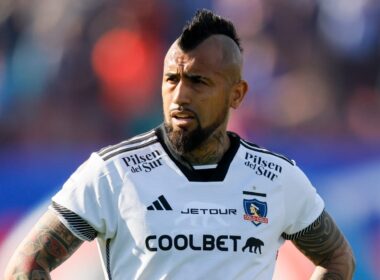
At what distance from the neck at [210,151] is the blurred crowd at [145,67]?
192 centimetres

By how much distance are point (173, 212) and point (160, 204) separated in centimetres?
5

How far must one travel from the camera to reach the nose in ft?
9.71

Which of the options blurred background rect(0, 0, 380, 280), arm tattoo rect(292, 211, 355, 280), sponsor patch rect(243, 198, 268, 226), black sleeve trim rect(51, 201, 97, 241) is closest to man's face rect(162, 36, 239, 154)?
sponsor patch rect(243, 198, 268, 226)

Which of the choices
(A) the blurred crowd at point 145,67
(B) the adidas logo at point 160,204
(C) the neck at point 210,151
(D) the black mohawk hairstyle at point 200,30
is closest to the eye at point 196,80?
(D) the black mohawk hairstyle at point 200,30

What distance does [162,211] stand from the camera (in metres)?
2.93

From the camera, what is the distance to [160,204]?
2.94 metres

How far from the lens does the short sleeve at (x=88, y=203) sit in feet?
9.32

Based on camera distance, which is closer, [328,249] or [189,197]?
[189,197]

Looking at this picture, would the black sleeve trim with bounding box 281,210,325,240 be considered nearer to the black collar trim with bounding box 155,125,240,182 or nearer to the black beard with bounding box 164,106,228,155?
the black collar trim with bounding box 155,125,240,182

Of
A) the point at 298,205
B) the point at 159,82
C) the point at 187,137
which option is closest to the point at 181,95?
the point at 187,137

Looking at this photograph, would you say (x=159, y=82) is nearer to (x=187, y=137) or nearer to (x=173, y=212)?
(x=187, y=137)

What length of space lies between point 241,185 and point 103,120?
2144 millimetres

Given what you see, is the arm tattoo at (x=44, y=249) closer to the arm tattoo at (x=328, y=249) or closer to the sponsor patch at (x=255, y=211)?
the sponsor patch at (x=255, y=211)

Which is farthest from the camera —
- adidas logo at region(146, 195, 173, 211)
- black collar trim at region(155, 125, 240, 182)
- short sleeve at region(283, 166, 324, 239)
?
short sleeve at region(283, 166, 324, 239)
